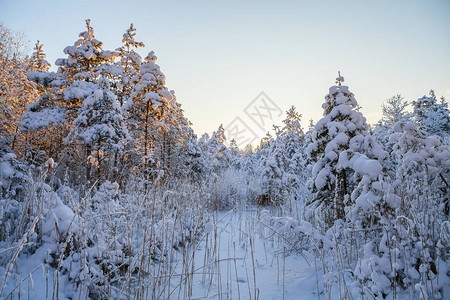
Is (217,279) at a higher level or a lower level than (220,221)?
lower

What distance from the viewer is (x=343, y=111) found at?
4.17 meters

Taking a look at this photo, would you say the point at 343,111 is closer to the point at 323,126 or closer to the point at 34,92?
the point at 323,126

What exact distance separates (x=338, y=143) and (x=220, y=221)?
10.5ft

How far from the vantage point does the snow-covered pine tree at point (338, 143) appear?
3.87 metres

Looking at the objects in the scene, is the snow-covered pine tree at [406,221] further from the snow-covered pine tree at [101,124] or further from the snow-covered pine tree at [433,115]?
the snow-covered pine tree at [433,115]

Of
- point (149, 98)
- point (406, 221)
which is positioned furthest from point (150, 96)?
point (406, 221)

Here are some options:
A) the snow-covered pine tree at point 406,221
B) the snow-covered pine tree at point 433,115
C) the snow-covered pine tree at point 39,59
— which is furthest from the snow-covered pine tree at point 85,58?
the snow-covered pine tree at point 433,115

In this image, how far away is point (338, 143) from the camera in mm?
4016

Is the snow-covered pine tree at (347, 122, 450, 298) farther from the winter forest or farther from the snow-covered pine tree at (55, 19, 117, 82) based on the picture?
the snow-covered pine tree at (55, 19, 117, 82)

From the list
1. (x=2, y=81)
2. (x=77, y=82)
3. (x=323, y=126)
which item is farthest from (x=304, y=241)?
(x=2, y=81)

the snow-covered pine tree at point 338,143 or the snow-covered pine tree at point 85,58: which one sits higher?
the snow-covered pine tree at point 85,58

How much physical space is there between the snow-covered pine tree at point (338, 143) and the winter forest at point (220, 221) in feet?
0.08

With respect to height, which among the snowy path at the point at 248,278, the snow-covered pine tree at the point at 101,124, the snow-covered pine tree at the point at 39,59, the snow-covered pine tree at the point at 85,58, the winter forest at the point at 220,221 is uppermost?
the snow-covered pine tree at the point at 39,59

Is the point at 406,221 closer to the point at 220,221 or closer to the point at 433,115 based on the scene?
the point at 220,221
